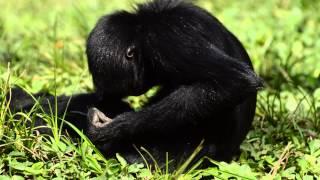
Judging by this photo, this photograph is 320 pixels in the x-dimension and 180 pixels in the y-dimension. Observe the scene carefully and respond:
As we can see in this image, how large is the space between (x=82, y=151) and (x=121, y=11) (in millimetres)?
982

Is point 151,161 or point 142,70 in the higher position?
point 142,70

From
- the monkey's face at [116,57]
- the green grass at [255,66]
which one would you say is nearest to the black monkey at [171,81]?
the monkey's face at [116,57]

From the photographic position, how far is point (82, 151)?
11.6 ft

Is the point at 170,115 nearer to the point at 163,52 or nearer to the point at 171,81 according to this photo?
the point at 171,81

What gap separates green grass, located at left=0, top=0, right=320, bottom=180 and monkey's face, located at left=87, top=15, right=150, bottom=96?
0.32 meters

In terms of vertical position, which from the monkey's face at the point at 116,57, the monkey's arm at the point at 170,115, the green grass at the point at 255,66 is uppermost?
the monkey's face at the point at 116,57

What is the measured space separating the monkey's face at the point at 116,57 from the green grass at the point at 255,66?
32 centimetres

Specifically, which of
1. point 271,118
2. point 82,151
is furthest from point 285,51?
point 82,151

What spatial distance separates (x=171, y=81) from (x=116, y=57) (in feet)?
1.23

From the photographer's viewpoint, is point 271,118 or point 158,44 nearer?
point 158,44

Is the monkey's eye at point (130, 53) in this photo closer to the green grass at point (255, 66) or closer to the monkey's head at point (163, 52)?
the monkey's head at point (163, 52)

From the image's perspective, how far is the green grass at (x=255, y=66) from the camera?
11.8ft

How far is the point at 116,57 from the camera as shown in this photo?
3.76 m

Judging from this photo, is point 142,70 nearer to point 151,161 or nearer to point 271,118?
point 151,161
